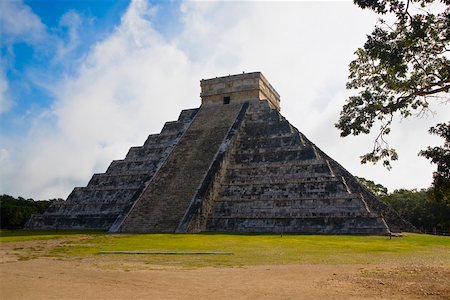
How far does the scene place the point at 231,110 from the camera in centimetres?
2734

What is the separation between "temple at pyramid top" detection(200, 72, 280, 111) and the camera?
91.2 feet

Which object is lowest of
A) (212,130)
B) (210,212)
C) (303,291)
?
(303,291)

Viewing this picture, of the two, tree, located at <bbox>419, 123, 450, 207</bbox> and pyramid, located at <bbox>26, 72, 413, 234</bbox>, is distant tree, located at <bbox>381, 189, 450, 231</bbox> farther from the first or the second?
tree, located at <bbox>419, 123, 450, 207</bbox>

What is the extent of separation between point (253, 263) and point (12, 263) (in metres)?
5.19

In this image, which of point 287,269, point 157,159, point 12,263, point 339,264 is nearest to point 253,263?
point 287,269

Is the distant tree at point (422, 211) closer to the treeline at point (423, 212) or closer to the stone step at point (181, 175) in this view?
the treeline at point (423, 212)

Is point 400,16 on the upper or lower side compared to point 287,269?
upper

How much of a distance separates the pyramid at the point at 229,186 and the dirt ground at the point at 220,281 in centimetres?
910

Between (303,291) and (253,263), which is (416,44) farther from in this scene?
(253,263)

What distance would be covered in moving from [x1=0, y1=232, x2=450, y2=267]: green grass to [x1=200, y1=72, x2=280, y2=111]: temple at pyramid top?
14.3 meters

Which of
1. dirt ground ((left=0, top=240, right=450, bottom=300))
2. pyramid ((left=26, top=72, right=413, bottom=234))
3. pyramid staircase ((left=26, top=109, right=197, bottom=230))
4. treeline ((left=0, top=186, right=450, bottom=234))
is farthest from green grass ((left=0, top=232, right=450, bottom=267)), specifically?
treeline ((left=0, top=186, right=450, bottom=234))

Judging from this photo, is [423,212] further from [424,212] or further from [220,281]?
[220,281]

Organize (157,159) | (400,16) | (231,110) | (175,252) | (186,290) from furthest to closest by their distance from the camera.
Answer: (231,110) → (157,159) → (175,252) → (400,16) → (186,290)

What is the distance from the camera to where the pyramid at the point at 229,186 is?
60.3 feet
